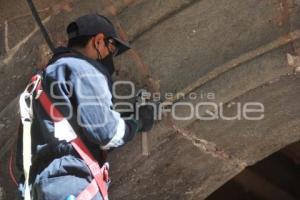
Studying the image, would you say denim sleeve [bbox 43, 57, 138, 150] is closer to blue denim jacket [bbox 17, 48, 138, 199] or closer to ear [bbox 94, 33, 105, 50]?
blue denim jacket [bbox 17, 48, 138, 199]

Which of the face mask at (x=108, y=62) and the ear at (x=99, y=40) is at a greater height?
the ear at (x=99, y=40)

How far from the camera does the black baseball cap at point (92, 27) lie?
8.86 ft

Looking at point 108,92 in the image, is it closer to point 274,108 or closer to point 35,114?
point 35,114

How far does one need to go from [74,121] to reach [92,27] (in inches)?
13.7

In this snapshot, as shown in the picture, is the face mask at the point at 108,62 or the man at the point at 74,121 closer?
the man at the point at 74,121

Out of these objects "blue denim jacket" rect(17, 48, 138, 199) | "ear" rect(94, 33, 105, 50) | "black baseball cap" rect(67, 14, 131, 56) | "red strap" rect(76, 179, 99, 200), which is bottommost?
"red strap" rect(76, 179, 99, 200)

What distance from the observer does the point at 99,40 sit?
8.96ft

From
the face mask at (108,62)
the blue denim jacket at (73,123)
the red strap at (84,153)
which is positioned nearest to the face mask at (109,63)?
the face mask at (108,62)

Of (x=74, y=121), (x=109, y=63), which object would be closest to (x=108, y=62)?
(x=109, y=63)

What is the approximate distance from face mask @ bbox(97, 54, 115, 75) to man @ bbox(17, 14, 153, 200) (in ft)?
0.31

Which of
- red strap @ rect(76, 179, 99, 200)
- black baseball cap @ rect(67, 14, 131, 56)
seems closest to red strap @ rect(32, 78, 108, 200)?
red strap @ rect(76, 179, 99, 200)

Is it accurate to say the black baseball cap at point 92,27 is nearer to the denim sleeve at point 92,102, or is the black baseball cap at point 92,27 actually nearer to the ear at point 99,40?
the ear at point 99,40

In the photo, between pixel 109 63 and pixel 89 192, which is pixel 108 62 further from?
pixel 89 192

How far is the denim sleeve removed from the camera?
2.53 metres
